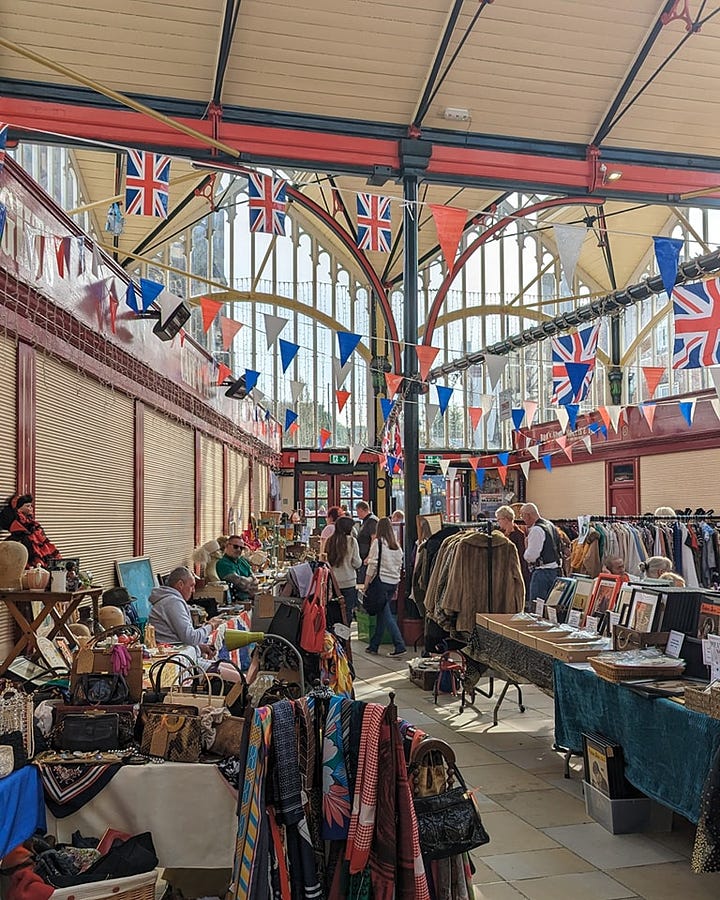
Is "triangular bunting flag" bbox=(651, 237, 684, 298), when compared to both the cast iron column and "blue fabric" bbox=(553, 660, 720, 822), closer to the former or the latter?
the cast iron column

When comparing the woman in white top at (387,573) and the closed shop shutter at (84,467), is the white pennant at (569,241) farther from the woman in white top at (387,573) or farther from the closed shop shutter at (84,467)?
the closed shop shutter at (84,467)

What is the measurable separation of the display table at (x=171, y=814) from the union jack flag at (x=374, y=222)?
701cm

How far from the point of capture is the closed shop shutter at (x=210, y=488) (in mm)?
13219

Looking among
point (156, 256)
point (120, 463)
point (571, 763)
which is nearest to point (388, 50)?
point (120, 463)

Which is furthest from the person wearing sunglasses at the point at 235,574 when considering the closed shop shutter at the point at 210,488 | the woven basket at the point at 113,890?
the woven basket at the point at 113,890

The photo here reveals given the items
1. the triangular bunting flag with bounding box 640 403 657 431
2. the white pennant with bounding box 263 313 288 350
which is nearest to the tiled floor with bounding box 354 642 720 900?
the white pennant with bounding box 263 313 288 350

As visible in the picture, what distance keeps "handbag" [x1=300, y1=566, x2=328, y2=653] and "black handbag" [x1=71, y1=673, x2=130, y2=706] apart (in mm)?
1687

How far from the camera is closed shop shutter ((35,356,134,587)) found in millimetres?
6492

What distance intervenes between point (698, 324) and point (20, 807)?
8209 millimetres

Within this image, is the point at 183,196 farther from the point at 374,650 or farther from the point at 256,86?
the point at 374,650

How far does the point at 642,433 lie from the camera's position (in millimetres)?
17797

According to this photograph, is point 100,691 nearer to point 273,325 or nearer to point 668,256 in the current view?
point 668,256

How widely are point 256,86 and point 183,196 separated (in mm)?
9792

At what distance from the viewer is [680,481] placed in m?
16.7
